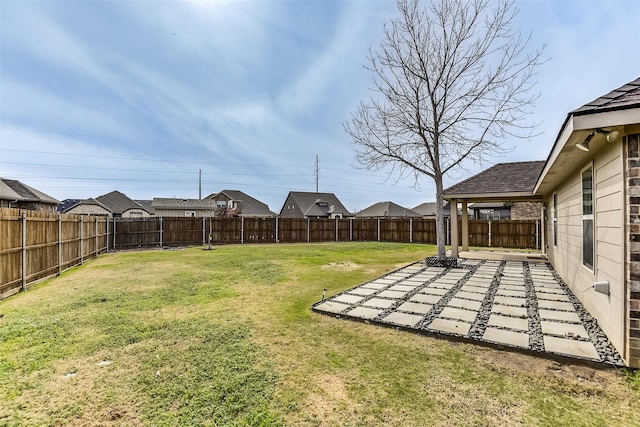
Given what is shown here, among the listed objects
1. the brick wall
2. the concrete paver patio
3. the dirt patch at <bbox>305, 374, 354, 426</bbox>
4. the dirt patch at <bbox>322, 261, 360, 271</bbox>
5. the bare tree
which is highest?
the bare tree

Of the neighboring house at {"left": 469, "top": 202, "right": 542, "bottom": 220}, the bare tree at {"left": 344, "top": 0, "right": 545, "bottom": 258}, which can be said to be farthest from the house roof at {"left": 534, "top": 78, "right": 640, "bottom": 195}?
the neighboring house at {"left": 469, "top": 202, "right": 542, "bottom": 220}

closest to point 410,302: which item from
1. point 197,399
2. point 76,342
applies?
point 197,399

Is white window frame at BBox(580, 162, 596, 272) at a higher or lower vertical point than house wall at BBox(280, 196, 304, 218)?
lower

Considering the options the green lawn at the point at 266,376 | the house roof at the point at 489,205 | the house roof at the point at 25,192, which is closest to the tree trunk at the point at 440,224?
the green lawn at the point at 266,376

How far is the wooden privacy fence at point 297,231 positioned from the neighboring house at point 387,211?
2000 centimetres

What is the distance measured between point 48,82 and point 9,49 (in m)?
3.60

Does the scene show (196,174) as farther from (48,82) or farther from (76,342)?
(76,342)

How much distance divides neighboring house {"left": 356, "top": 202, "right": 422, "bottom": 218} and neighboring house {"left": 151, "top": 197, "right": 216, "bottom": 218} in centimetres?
2023

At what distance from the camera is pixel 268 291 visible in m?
5.68

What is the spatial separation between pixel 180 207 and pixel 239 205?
8.82m

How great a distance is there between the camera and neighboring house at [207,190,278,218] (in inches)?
1469

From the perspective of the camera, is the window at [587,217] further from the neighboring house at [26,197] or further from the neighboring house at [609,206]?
the neighboring house at [26,197]

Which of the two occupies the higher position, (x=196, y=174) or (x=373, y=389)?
(x=196, y=174)

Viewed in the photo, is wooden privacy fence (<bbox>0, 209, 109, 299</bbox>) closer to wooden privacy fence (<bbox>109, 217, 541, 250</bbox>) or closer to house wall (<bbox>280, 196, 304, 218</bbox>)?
wooden privacy fence (<bbox>109, 217, 541, 250</bbox>)
